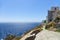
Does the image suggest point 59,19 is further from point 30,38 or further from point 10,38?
point 30,38

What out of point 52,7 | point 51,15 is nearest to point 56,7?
point 52,7

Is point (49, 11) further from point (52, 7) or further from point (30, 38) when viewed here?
point (30, 38)

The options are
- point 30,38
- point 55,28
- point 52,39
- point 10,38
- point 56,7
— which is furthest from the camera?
point 56,7

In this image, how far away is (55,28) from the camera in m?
35.3

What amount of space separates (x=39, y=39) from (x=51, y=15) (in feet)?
129

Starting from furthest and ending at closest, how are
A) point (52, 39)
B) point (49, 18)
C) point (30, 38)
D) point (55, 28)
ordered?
point (49, 18) → point (55, 28) → point (30, 38) → point (52, 39)

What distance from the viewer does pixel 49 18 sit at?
200 feet

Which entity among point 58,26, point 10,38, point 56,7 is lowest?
point 10,38

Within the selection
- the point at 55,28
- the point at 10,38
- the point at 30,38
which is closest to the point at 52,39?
the point at 30,38

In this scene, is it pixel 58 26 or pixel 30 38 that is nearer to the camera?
pixel 30 38

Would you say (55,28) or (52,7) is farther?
(52,7)

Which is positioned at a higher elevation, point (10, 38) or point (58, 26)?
point (58, 26)

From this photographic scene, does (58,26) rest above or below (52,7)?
below

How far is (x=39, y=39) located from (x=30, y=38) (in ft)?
10.7
